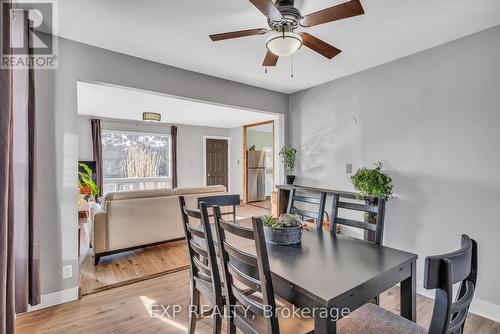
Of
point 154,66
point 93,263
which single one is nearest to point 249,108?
point 154,66

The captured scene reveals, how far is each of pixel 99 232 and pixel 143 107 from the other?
2.91 metres

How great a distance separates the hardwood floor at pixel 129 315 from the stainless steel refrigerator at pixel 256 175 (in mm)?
4941

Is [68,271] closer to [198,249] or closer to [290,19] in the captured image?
[198,249]

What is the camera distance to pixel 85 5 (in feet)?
6.28

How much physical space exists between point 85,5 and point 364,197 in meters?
3.01

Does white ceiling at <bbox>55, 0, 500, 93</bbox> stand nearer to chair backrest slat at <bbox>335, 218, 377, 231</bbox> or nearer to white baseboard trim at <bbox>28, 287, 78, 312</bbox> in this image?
chair backrest slat at <bbox>335, 218, 377, 231</bbox>

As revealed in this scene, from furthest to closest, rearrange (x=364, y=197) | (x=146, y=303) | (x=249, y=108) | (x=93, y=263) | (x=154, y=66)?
(x=249, y=108)
(x=93, y=263)
(x=154, y=66)
(x=364, y=197)
(x=146, y=303)

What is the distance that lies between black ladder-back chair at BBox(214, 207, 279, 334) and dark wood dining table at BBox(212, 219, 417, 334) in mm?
122

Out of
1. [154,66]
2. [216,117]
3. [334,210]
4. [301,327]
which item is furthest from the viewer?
[216,117]

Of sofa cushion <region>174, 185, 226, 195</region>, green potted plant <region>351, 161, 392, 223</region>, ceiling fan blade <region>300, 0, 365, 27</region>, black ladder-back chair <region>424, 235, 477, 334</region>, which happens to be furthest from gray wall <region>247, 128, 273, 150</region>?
black ladder-back chair <region>424, 235, 477, 334</region>

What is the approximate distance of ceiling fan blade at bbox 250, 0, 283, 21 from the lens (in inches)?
55.9

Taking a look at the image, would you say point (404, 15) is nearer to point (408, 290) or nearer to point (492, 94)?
point (492, 94)

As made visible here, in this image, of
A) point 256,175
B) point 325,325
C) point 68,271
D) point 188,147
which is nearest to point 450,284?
point 325,325

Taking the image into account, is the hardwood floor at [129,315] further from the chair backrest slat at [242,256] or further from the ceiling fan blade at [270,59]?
the ceiling fan blade at [270,59]
